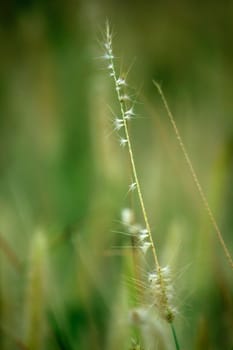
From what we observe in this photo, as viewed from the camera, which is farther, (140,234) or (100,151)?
(100,151)

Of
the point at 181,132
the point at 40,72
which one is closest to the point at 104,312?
the point at 181,132

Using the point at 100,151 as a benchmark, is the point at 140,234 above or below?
below

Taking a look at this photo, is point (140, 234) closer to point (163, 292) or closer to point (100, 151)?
point (163, 292)

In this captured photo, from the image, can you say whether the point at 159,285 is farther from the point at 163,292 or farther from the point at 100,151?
the point at 100,151

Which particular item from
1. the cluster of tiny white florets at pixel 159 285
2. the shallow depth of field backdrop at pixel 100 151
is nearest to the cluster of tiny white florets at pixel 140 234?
the cluster of tiny white florets at pixel 159 285

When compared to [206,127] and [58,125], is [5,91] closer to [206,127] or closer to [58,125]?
[58,125]

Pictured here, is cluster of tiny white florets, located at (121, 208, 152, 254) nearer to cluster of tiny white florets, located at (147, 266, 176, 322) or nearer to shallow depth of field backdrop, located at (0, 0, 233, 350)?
cluster of tiny white florets, located at (147, 266, 176, 322)

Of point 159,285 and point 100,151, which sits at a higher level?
point 100,151

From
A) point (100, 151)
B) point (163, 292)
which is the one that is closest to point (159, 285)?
point (163, 292)

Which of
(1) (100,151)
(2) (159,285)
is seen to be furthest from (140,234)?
(1) (100,151)
